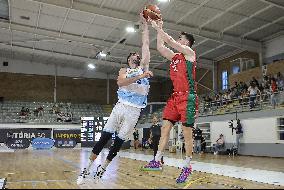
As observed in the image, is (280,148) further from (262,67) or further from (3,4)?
(3,4)

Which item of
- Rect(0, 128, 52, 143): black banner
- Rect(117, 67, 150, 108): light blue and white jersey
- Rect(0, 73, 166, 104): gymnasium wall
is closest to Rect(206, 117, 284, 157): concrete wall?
Rect(117, 67, 150, 108): light blue and white jersey

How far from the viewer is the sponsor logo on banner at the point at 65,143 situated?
25344mm

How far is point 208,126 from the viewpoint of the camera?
2033cm

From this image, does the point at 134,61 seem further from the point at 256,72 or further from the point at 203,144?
the point at 256,72

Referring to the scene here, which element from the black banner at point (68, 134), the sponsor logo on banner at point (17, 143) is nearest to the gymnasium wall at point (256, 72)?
the black banner at point (68, 134)

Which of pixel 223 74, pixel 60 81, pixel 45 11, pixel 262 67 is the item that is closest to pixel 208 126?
pixel 262 67

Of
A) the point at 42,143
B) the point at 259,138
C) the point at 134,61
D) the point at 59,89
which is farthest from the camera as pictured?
the point at 59,89

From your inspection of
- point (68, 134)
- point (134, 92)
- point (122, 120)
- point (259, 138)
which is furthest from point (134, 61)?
point (68, 134)

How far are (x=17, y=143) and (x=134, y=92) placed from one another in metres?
20.8

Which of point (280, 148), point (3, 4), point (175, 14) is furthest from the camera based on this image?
point (3, 4)

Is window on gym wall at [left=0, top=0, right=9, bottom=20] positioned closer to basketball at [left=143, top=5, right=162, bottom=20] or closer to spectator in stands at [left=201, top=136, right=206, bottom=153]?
spectator in stands at [left=201, top=136, right=206, bottom=153]

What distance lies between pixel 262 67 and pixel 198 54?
5707 millimetres

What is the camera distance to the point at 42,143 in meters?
23.6

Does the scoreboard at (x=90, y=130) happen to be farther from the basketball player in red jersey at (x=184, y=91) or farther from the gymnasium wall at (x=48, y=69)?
the basketball player in red jersey at (x=184, y=91)
